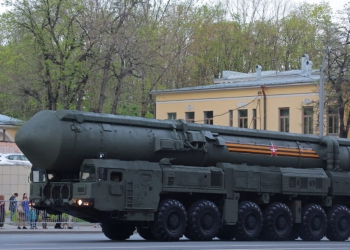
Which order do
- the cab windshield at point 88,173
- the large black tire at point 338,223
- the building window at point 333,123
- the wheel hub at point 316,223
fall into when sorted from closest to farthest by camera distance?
the cab windshield at point 88,173 < the wheel hub at point 316,223 < the large black tire at point 338,223 < the building window at point 333,123

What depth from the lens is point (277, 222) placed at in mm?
25250

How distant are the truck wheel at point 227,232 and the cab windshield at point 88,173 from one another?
16.1ft

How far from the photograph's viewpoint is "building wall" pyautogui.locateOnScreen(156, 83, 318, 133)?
5422 cm

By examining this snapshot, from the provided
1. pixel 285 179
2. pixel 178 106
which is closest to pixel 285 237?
pixel 285 179

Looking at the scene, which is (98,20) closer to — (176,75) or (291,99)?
(291,99)

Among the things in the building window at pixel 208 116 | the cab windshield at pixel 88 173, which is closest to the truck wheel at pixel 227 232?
the cab windshield at pixel 88 173

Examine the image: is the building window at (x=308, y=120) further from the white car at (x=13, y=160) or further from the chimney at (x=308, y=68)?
the white car at (x=13, y=160)

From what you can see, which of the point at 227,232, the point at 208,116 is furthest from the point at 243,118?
the point at 227,232

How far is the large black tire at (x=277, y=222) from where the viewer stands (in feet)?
81.8

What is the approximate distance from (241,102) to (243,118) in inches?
42.8

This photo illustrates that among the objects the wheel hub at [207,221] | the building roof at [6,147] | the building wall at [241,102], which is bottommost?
the wheel hub at [207,221]

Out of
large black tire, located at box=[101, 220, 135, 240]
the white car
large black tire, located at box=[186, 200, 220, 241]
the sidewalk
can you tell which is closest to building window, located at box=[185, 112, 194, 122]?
the white car

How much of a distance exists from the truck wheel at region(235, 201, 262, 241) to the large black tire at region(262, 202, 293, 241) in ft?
1.37

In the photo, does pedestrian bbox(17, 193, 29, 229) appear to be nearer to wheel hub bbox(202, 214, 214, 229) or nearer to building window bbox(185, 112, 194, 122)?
wheel hub bbox(202, 214, 214, 229)
